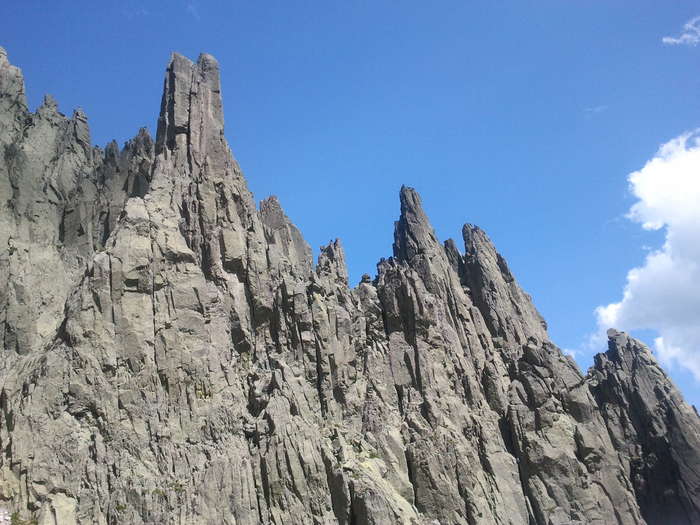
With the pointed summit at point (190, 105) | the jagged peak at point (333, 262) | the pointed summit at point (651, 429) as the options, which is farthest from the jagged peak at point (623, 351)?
the pointed summit at point (190, 105)

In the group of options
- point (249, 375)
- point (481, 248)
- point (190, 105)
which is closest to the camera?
point (249, 375)

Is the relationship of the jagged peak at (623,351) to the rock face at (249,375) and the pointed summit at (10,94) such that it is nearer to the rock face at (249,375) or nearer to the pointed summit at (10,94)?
the rock face at (249,375)

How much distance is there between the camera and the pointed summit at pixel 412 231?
95.4m

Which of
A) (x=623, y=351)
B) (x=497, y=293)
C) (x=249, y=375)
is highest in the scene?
(x=497, y=293)

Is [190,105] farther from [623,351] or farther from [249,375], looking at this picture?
[623,351]

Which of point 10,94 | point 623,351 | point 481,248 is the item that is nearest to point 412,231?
point 481,248

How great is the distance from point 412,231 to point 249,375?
40079 millimetres

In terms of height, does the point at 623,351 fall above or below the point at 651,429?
above

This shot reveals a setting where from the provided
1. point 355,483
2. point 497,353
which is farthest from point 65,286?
point 497,353

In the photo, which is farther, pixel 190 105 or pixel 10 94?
pixel 190 105

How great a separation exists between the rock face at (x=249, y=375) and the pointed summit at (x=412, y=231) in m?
0.55

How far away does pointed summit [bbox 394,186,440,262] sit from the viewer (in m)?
95.4

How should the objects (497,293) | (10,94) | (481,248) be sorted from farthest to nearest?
(481,248) → (497,293) → (10,94)

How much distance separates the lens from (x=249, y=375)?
65125 mm
